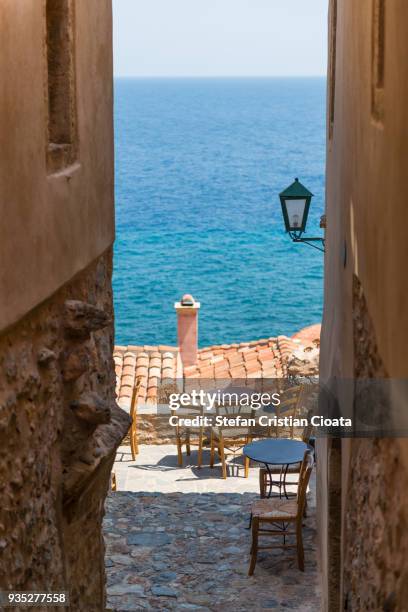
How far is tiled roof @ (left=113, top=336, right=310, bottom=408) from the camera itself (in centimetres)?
1464

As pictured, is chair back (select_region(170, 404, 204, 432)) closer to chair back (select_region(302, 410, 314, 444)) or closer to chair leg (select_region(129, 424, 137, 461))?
chair leg (select_region(129, 424, 137, 461))

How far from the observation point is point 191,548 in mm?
10430

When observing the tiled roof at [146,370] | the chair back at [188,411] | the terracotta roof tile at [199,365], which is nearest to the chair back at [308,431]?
the chair back at [188,411]

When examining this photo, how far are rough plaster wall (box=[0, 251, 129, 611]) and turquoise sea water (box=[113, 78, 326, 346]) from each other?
38.0m

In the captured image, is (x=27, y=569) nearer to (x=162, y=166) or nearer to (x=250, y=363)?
(x=250, y=363)

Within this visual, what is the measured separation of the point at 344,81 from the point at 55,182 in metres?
2.30

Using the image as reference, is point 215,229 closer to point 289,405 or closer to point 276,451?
point 289,405

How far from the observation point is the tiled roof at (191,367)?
48.0 feet

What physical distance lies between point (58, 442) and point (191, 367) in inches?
416

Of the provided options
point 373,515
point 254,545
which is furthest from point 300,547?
point 373,515

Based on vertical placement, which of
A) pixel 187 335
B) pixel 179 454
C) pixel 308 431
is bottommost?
pixel 179 454

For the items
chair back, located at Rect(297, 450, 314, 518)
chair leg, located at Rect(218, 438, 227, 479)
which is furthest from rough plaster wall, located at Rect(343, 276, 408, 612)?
chair leg, located at Rect(218, 438, 227, 479)

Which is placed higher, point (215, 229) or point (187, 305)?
point (187, 305)

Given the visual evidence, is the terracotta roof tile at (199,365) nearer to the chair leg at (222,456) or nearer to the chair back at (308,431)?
the chair leg at (222,456)
